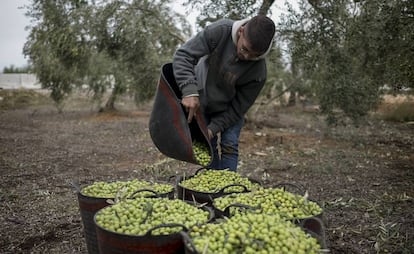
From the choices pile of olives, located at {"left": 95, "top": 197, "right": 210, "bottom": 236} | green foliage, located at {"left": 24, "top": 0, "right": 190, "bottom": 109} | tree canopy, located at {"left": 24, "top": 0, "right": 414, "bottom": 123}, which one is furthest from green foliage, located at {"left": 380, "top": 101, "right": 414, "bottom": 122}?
pile of olives, located at {"left": 95, "top": 197, "right": 210, "bottom": 236}

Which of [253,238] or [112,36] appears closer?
Answer: [253,238]

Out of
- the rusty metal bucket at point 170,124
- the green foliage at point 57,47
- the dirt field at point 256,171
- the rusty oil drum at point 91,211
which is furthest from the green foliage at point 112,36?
the rusty oil drum at point 91,211

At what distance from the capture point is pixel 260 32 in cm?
339

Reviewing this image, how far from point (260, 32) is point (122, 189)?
5.68 feet

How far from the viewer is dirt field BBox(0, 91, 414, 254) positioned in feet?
13.4

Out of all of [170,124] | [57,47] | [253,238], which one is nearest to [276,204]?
[253,238]

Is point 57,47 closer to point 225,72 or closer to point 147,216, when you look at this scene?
point 225,72

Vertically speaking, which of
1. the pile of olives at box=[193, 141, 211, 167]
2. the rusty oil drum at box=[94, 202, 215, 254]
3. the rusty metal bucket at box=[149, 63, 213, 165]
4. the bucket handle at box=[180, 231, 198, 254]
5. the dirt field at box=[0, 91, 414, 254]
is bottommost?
the dirt field at box=[0, 91, 414, 254]

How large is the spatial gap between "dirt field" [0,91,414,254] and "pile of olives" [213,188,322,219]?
1186 millimetres

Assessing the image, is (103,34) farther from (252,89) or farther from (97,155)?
(252,89)

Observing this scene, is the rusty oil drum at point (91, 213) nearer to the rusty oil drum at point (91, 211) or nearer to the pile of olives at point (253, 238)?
the rusty oil drum at point (91, 211)

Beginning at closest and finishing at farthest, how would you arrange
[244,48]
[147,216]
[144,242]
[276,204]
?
[144,242], [147,216], [276,204], [244,48]

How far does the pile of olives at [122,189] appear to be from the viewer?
122 inches

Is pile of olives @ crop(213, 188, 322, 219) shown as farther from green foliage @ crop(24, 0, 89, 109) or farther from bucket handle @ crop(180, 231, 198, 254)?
green foliage @ crop(24, 0, 89, 109)
